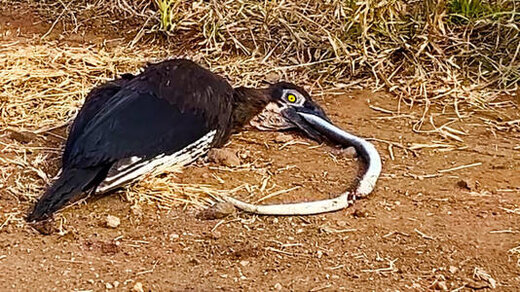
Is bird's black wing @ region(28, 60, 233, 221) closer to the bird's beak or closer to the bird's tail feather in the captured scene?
the bird's tail feather

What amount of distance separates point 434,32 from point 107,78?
1.97 meters

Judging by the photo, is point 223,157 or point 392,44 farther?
point 392,44

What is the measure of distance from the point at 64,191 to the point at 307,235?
3.40 ft

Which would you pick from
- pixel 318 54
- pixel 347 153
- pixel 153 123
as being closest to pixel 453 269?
pixel 347 153

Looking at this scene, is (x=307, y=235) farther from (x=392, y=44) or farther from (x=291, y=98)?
(x=392, y=44)

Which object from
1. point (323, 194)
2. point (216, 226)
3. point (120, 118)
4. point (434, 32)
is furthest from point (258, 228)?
point (434, 32)

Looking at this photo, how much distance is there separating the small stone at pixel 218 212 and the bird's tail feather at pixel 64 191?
0.50 meters

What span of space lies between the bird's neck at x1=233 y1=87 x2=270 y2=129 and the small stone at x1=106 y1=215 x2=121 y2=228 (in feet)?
3.52

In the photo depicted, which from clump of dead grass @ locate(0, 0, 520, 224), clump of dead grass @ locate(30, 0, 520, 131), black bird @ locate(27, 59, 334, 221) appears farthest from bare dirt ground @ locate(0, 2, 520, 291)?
clump of dead grass @ locate(30, 0, 520, 131)

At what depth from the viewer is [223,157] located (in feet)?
14.2

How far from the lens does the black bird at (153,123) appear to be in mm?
3861

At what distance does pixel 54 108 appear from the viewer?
16.0 ft

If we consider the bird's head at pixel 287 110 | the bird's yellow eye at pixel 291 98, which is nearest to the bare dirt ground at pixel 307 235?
the bird's head at pixel 287 110

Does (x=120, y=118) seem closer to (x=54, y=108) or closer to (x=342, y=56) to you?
(x=54, y=108)
